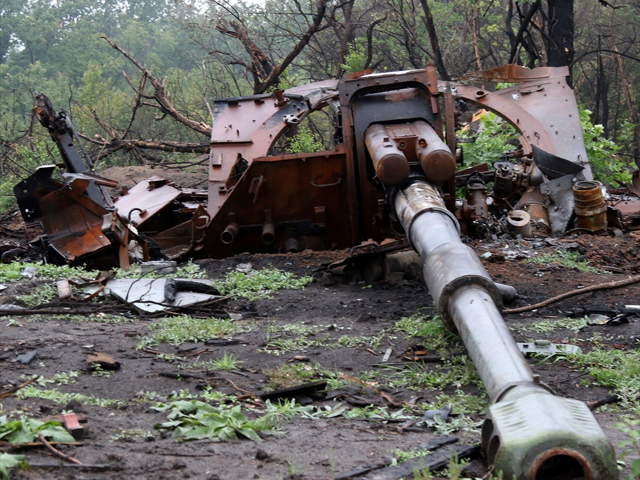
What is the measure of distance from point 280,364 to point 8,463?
2163 mm

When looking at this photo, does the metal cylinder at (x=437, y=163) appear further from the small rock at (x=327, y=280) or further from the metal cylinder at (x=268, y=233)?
the metal cylinder at (x=268, y=233)

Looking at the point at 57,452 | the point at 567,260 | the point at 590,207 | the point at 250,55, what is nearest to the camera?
the point at 57,452

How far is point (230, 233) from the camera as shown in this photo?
8258mm

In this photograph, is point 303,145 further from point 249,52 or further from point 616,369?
point 616,369

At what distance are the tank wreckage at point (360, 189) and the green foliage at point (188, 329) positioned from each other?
1.28 meters

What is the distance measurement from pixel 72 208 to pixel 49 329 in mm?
3731

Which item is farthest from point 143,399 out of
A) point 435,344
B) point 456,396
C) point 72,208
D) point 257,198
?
point 72,208

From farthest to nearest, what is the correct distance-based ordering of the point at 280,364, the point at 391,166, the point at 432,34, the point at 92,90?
the point at 92,90 → the point at 432,34 → the point at 391,166 → the point at 280,364

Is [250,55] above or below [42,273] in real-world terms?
above

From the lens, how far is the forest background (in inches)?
A: 585

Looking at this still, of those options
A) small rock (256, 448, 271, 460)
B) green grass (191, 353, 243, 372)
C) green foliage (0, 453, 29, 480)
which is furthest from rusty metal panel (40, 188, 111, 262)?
green foliage (0, 453, 29, 480)

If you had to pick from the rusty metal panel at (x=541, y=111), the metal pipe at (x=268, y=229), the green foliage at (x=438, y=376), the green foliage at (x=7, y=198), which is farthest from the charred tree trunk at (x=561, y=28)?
the green foliage at (x=438, y=376)

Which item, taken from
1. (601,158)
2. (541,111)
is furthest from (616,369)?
(601,158)

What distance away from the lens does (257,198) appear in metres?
8.15
